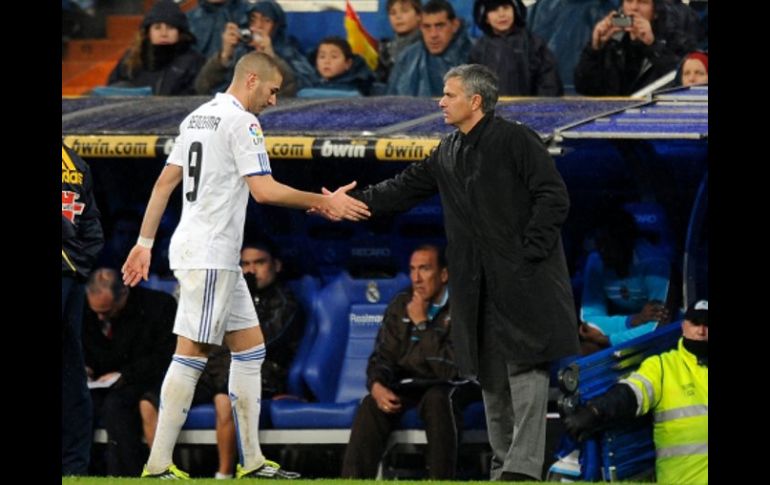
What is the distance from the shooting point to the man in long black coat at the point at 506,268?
8.56 meters

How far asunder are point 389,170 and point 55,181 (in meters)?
5.28

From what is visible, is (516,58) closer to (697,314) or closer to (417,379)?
(417,379)

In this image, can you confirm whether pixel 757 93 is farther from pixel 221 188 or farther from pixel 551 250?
pixel 221 188

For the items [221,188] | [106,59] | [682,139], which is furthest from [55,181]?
[106,59]

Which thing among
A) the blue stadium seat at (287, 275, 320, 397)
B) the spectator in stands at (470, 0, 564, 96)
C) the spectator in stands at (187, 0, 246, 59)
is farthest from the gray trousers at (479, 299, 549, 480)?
the spectator in stands at (187, 0, 246, 59)

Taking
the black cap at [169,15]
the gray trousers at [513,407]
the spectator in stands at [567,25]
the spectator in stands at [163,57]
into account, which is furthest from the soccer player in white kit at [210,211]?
the black cap at [169,15]

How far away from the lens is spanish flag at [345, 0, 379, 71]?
45.8ft

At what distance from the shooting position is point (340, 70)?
13445 mm

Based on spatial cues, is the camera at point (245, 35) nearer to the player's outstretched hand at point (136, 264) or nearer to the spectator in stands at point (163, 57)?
the spectator in stands at point (163, 57)

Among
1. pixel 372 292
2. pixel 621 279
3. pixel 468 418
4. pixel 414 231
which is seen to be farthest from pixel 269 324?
pixel 621 279

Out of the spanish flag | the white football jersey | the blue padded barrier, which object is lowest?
the blue padded barrier

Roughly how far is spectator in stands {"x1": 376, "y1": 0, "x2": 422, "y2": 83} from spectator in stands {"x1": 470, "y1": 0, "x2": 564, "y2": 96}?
0.84 m

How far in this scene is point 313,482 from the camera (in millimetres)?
8359

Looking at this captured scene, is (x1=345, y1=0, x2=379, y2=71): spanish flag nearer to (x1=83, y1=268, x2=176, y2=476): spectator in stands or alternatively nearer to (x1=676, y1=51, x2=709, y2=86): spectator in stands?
(x1=676, y1=51, x2=709, y2=86): spectator in stands
